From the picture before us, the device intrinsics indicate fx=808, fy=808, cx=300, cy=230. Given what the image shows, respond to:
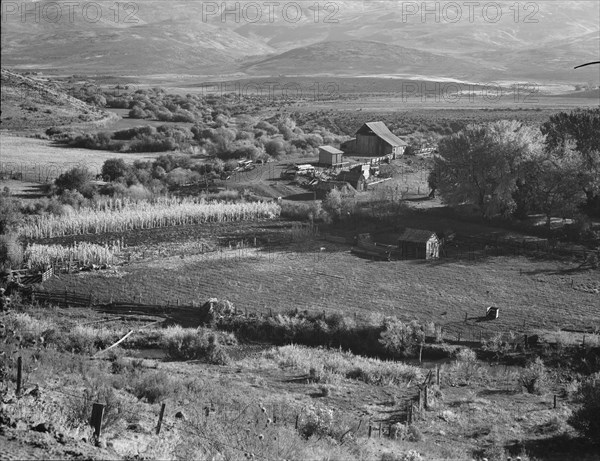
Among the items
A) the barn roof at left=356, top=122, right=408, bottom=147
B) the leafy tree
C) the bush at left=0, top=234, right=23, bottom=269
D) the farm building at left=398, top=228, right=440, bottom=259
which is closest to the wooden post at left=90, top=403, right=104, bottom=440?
the bush at left=0, top=234, right=23, bottom=269

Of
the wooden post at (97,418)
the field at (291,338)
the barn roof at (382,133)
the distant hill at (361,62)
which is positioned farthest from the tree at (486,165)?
the distant hill at (361,62)

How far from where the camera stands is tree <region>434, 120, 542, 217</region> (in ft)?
113

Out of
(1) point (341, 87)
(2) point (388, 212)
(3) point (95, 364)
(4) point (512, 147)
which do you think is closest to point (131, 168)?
(2) point (388, 212)

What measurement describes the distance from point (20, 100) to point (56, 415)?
→ 57400 mm

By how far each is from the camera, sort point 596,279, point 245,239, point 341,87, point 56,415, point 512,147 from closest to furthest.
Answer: point 56,415 → point 596,279 → point 245,239 → point 512,147 → point 341,87

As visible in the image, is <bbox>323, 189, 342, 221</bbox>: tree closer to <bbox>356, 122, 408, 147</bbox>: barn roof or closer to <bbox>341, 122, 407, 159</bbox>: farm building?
<bbox>341, 122, 407, 159</bbox>: farm building

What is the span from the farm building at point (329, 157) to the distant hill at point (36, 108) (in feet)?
76.2

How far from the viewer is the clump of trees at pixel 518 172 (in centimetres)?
3334

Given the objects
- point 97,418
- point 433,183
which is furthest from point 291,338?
point 433,183

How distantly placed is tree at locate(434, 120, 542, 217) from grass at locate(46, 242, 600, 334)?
502 centimetres

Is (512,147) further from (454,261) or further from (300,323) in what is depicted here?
(300,323)

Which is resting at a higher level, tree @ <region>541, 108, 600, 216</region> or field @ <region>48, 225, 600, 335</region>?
tree @ <region>541, 108, 600, 216</region>

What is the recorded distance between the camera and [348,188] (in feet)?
134

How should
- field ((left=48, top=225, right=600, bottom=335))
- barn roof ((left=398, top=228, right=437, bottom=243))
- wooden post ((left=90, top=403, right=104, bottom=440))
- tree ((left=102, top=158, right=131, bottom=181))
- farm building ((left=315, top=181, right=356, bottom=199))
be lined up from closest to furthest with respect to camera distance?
wooden post ((left=90, top=403, right=104, bottom=440)) → field ((left=48, top=225, right=600, bottom=335)) → barn roof ((left=398, top=228, right=437, bottom=243)) → farm building ((left=315, top=181, right=356, bottom=199)) → tree ((left=102, top=158, right=131, bottom=181))
